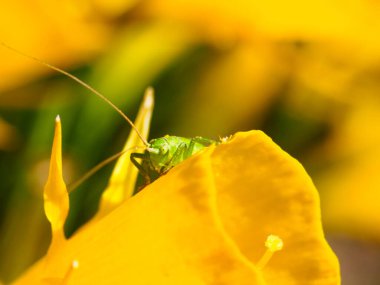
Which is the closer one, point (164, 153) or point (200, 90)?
point (164, 153)

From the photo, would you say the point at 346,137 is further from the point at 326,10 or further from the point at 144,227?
the point at 144,227

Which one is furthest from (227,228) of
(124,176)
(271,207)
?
(124,176)

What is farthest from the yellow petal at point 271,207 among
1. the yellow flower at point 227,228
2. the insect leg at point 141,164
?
the insect leg at point 141,164

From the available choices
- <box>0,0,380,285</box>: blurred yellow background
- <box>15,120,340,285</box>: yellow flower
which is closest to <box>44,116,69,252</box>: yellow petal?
<box>15,120,340,285</box>: yellow flower

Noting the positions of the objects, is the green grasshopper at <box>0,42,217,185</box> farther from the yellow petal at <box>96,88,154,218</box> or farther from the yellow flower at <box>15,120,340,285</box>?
the yellow flower at <box>15,120,340,285</box>

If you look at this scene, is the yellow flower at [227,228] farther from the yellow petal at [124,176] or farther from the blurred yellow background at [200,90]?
the blurred yellow background at [200,90]

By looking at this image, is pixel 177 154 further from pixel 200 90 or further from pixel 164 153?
pixel 200 90
